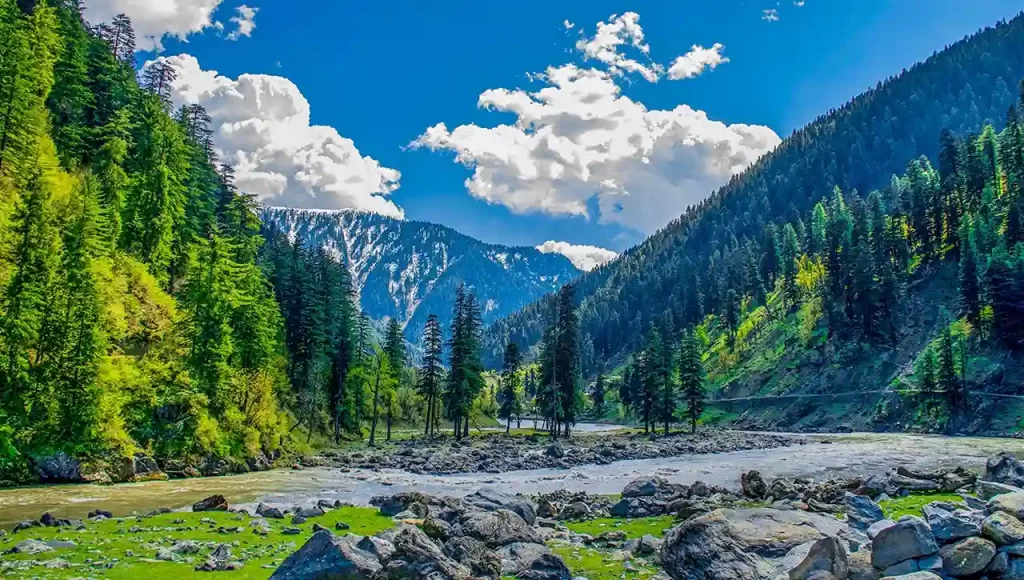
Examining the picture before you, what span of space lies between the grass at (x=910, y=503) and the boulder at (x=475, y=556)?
1467 centimetres

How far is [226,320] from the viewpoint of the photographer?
52438 millimetres

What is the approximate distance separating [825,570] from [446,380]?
80.4 metres

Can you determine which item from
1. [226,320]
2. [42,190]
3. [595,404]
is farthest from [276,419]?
[595,404]

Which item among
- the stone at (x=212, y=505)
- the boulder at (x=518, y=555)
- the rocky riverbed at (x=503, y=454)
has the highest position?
the boulder at (x=518, y=555)

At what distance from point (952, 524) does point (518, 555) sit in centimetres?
979

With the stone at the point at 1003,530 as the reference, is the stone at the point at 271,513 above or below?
below

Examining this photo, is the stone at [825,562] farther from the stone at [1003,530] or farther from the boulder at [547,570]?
the boulder at [547,570]

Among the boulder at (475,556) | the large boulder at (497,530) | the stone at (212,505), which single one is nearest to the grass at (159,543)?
the stone at (212,505)

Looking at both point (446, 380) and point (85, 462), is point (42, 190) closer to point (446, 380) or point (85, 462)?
point (85, 462)

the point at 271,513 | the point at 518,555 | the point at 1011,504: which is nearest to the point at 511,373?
the point at 271,513

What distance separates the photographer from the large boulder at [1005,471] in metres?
30.0

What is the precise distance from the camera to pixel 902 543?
37.9 feet

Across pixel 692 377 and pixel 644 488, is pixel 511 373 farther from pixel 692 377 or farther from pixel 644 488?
pixel 644 488

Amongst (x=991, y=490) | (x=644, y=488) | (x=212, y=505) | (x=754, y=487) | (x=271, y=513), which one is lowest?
(x=212, y=505)
